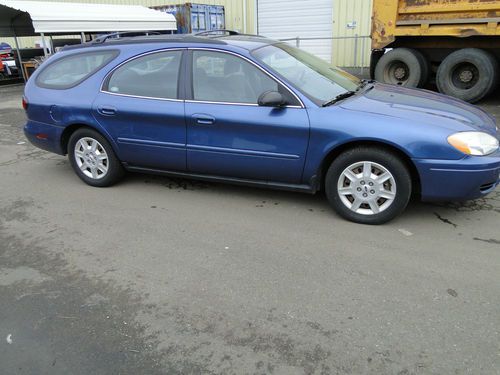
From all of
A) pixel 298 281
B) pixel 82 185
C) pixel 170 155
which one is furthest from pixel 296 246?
pixel 82 185

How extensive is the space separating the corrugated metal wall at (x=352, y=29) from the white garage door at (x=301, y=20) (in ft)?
1.10

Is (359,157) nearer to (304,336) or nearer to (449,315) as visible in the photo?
(449,315)

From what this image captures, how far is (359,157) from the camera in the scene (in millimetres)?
3764

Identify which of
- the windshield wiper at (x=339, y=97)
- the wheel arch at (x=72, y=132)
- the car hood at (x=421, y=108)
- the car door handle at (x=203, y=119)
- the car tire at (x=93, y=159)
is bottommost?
the car tire at (x=93, y=159)

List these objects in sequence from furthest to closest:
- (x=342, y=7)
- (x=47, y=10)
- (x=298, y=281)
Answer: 1. (x=342, y=7)
2. (x=47, y=10)
3. (x=298, y=281)

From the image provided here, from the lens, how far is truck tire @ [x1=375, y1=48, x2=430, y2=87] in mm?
8984

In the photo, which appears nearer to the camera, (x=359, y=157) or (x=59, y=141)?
(x=359, y=157)

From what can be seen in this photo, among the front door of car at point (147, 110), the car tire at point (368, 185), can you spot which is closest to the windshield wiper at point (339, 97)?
the car tire at point (368, 185)

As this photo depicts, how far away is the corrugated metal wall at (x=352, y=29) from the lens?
1376 centimetres

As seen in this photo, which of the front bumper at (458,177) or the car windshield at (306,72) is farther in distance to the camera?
the car windshield at (306,72)

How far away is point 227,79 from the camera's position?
419 cm

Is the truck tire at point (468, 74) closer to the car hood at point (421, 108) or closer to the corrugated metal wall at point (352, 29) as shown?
the car hood at point (421, 108)

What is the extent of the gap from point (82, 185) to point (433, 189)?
152 inches

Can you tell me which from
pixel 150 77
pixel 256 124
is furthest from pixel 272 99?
pixel 150 77
